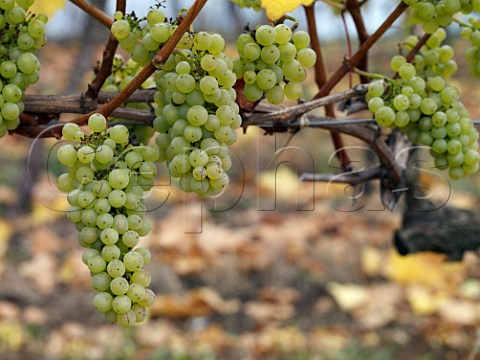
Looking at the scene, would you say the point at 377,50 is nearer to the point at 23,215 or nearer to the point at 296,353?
the point at 23,215

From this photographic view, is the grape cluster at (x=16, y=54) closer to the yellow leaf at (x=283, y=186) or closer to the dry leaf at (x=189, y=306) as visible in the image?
the dry leaf at (x=189, y=306)

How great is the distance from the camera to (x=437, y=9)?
0.79 metres

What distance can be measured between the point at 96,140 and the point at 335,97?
1.13 feet

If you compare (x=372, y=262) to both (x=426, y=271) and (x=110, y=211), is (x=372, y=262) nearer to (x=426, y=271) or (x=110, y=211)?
(x=426, y=271)

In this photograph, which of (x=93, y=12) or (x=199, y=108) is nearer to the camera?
(x=199, y=108)

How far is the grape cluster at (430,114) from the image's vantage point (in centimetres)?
84

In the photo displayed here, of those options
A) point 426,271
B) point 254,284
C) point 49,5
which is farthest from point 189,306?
point 49,5

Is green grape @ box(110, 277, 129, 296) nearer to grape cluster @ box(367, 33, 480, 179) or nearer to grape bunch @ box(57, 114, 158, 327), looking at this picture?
grape bunch @ box(57, 114, 158, 327)

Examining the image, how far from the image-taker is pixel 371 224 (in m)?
3.11

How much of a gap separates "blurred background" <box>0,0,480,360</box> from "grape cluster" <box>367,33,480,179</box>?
0.95 metres

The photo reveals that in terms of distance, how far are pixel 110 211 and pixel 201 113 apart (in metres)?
0.14

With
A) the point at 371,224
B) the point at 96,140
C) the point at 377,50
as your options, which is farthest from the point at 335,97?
the point at 377,50

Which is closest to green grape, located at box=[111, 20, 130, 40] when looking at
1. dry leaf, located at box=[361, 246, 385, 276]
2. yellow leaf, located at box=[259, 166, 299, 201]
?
dry leaf, located at box=[361, 246, 385, 276]

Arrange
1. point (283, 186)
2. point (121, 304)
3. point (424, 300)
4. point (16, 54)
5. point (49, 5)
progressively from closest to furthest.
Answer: point (121, 304) → point (16, 54) → point (49, 5) → point (424, 300) → point (283, 186)
